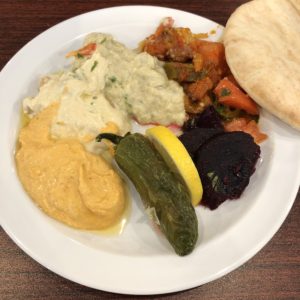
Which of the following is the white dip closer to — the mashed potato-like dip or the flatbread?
the mashed potato-like dip

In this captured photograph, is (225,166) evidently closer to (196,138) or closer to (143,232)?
(196,138)

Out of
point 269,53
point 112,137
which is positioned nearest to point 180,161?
point 112,137

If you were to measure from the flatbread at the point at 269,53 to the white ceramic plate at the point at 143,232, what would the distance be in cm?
20

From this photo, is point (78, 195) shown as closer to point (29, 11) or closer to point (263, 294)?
point (263, 294)

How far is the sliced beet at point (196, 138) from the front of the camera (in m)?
2.04

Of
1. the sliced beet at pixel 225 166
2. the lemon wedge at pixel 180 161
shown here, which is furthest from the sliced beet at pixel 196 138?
the lemon wedge at pixel 180 161

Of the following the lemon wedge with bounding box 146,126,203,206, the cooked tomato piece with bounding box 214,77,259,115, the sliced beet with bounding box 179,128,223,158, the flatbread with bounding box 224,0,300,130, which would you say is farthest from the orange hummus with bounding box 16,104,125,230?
the flatbread with bounding box 224,0,300,130

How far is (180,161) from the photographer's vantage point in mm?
1838

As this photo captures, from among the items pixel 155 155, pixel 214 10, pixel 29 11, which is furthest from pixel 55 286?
pixel 214 10

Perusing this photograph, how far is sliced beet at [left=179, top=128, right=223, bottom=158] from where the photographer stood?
2.04m

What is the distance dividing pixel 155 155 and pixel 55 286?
0.85 m

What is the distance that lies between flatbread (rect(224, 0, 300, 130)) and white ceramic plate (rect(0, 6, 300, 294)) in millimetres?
205

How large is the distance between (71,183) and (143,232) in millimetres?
464

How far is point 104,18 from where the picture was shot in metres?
2.60
